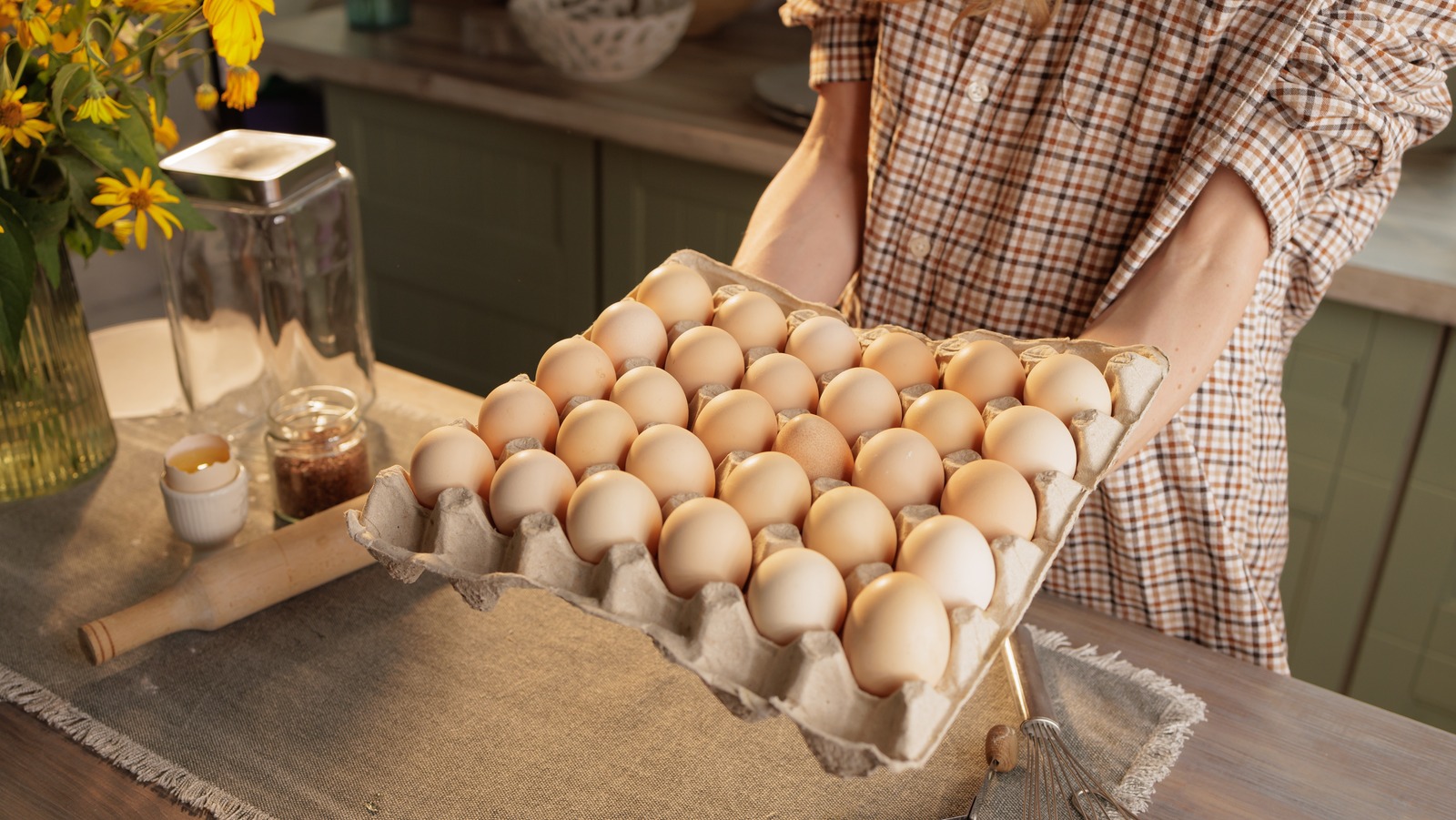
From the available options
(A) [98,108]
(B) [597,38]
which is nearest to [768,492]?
(A) [98,108]

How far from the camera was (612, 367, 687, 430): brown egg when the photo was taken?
2.39 ft

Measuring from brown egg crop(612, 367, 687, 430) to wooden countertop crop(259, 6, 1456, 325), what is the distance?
112 centimetres

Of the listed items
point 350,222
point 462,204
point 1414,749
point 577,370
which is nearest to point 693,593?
point 577,370

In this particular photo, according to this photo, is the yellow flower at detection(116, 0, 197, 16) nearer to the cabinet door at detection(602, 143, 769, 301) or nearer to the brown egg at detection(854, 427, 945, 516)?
the brown egg at detection(854, 427, 945, 516)

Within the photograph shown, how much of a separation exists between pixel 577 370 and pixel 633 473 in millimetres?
102

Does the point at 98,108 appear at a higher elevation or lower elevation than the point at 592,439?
higher

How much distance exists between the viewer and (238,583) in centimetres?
87

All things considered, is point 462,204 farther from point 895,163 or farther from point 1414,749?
point 1414,749

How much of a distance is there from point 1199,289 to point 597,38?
4.71 feet

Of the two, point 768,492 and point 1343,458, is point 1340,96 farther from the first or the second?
point 1343,458

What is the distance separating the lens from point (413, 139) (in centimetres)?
236

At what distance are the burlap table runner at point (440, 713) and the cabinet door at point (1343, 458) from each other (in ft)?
3.01

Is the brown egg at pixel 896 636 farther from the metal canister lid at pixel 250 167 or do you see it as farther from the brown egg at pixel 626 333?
the metal canister lid at pixel 250 167

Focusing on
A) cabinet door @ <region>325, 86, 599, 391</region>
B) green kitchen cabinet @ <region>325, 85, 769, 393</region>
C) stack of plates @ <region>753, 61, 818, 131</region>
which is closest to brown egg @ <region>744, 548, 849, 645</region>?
stack of plates @ <region>753, 61, 818, 131</region>
